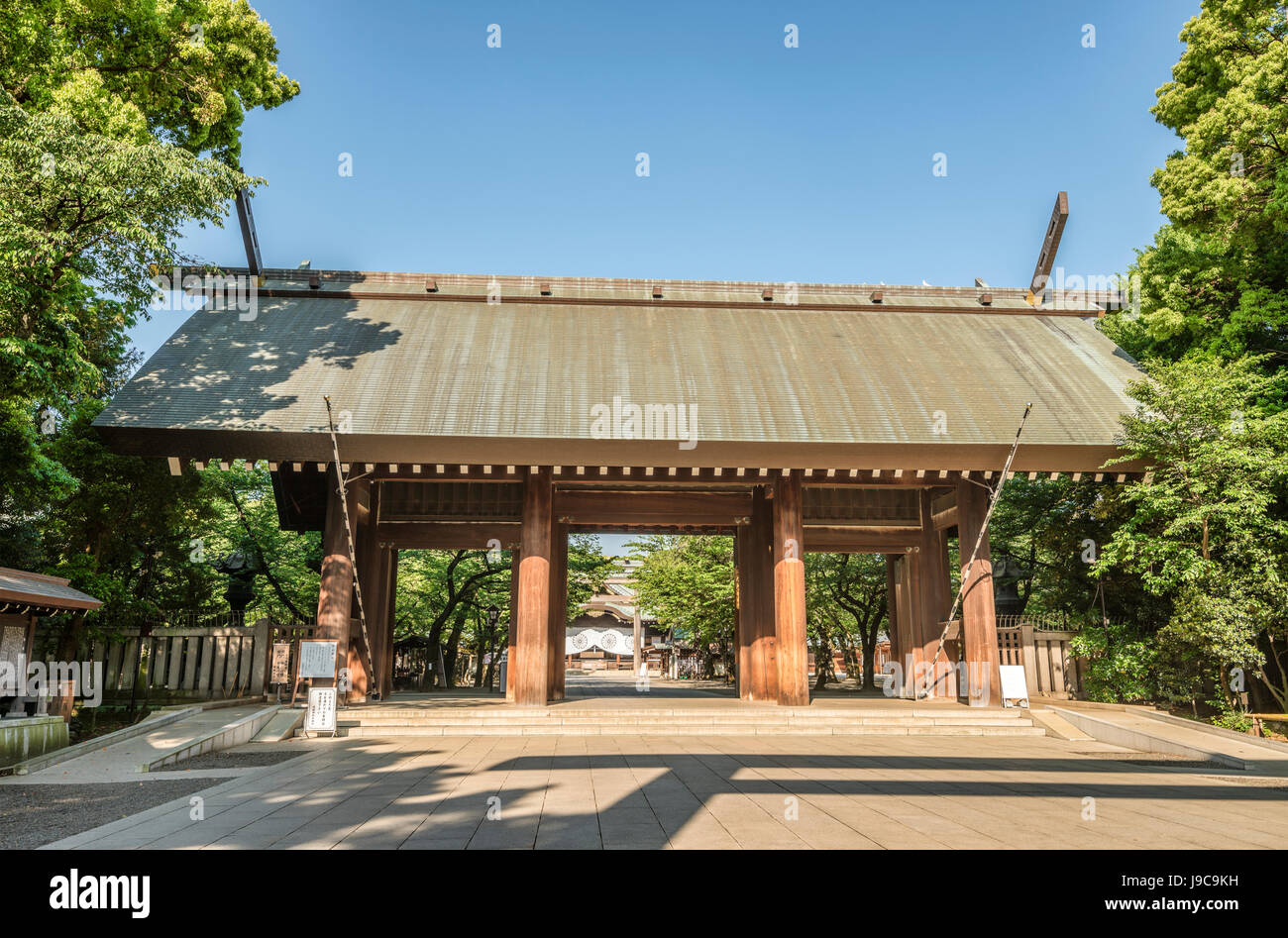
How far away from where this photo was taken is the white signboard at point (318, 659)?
1368 centimetres

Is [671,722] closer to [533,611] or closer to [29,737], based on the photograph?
[533,611]

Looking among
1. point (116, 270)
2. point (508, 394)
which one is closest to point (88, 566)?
point (116, 270)

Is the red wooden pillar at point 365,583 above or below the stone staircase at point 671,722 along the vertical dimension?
above

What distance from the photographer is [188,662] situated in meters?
16.7

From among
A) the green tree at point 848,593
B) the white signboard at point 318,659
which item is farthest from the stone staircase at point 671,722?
the green tree at point 848,593

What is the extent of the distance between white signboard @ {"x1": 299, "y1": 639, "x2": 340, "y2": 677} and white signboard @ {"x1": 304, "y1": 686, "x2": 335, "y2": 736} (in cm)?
101

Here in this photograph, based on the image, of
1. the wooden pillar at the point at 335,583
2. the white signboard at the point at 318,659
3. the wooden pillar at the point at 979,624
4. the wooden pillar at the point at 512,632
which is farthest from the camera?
the wooden pillar at the point at 512,632

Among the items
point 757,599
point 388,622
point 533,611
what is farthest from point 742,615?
point 388,622

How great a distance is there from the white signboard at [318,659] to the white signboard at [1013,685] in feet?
41.4

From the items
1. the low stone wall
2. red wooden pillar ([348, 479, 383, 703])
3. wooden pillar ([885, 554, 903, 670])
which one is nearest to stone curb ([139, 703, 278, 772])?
the low stone wall

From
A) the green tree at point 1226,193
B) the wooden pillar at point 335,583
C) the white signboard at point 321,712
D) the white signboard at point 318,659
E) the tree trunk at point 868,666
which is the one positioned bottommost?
the tree trunk at point 868,666

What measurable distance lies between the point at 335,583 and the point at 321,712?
282 cm

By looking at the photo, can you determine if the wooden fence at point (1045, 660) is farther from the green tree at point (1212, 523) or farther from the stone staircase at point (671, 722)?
the stone staircase at point (671, 722)
